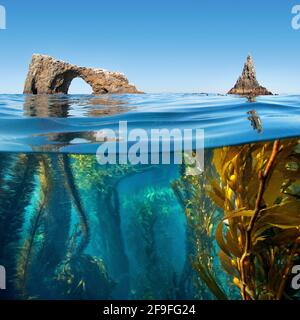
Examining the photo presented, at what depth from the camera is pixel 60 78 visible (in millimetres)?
27469

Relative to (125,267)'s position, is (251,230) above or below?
above

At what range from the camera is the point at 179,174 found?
6.90 meters

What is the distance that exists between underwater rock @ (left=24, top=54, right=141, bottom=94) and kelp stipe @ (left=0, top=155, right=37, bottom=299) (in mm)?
18948

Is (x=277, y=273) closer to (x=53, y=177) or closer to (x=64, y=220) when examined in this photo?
(x=64, y=220)

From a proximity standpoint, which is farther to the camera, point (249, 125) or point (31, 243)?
point (31, 243)

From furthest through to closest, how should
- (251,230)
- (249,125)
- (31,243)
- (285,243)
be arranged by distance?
(31,243)
(249,125)
(285,243)
(251,230)

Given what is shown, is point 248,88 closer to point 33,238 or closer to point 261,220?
point 33,238

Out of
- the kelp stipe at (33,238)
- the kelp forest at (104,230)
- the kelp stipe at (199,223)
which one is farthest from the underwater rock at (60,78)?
the kelp stipe at (199,223)

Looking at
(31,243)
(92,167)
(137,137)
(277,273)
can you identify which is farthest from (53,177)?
(277,273)

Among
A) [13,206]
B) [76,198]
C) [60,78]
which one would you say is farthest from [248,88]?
[60,78]

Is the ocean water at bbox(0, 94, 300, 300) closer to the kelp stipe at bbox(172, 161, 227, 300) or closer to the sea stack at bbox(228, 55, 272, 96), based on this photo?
the kelp stipe at bbox(172, 161, 227, 300)

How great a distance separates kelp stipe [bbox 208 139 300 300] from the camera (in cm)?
272

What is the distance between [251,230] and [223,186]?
584mm

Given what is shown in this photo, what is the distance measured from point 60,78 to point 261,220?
88.2 feet
